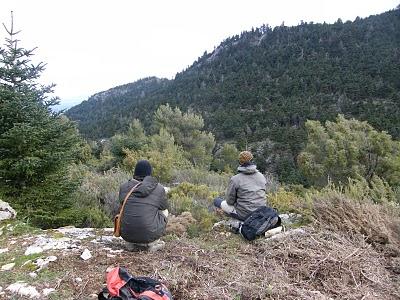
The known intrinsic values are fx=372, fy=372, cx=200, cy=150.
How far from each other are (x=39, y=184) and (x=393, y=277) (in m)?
5.87

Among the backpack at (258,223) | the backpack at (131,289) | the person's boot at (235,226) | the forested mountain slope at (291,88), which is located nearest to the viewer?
the backpack at (131,289)

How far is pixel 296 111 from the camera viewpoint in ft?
186

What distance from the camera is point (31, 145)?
646 cm

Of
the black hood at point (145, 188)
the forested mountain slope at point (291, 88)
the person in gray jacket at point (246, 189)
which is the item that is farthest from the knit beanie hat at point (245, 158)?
the forested mountain slope at point (291, 88)

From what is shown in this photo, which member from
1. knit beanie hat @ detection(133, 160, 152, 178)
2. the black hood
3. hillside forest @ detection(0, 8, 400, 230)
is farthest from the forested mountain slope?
the black hood

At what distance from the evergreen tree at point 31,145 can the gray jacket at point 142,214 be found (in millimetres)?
2661

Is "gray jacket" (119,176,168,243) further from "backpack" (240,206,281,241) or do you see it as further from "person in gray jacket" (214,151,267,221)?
"person in gray jacket" (214,151,267,221)

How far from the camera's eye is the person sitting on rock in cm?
425

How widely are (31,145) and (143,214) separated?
10.7 feet

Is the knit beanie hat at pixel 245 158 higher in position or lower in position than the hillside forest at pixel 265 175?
higher

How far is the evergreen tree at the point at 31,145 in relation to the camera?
6262 millimetres

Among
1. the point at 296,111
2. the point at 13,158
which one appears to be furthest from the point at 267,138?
the point at 13,158

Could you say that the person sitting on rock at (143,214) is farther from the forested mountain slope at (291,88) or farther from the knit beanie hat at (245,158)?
the forested mountain slope at (291,88)

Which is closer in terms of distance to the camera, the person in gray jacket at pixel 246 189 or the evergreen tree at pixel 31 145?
the person in gray jacket at pixel 246 189
